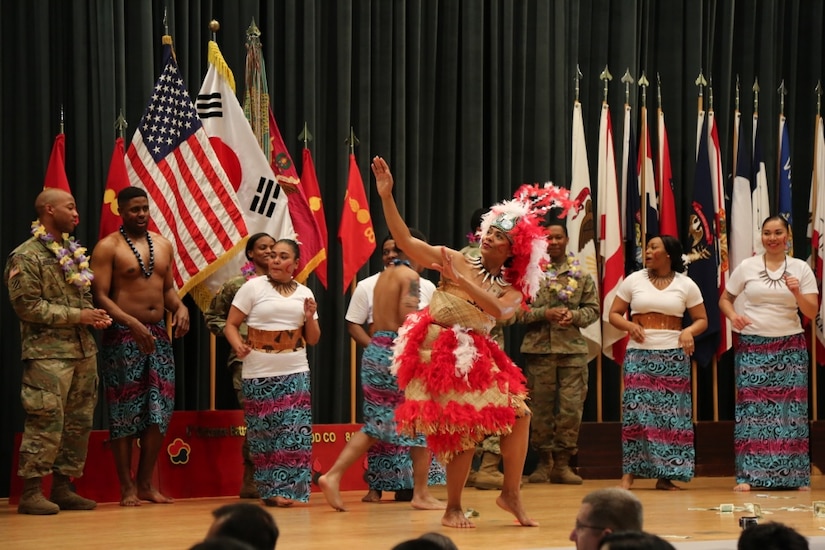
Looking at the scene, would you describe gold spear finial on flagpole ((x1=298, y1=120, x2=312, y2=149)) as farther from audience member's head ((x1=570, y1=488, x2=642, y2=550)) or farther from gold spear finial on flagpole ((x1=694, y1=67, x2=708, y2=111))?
audience member's head ((x1=570, y1=488, x2=642, y2=550))

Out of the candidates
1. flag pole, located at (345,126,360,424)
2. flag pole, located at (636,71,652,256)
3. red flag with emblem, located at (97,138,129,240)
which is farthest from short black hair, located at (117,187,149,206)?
flag pole, located at (636,71,652,256)

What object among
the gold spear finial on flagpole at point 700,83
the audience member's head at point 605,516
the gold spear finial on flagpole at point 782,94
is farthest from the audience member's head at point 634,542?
the gold spear finial on flagpole at point 782,94

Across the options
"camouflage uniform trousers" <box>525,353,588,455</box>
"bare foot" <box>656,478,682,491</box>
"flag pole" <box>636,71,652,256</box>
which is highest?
"flag pole" <box>636,71,652,256</box>

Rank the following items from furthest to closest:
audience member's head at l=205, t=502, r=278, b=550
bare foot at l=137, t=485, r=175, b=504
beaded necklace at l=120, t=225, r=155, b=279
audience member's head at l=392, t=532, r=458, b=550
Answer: bare foot at l=137, t=485, r=175, b=504
beaded necklace at l=120, t=225, r=155, b=279
audience member's head at l=205, t=502, r=278, b=550
audience member's head at l=392, t=532, r=458, b=550

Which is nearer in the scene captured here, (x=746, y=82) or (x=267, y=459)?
(x=267, y=459)

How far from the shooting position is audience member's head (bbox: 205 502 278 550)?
242 centimetres

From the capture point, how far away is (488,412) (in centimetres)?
509

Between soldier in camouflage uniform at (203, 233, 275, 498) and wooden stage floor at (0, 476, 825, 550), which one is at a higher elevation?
soldier in camouflage uniform at (203, 233, 275, 498)

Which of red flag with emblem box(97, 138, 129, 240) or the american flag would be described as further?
the american flag

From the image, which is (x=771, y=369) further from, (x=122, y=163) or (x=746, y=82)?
(x=122, y=163)

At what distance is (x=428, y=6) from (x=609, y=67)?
1559 millimetres

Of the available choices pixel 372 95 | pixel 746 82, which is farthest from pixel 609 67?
pixel 372 95

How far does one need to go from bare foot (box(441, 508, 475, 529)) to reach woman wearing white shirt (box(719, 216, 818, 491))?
2543mm

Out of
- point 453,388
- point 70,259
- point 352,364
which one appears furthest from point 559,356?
point 70,259
